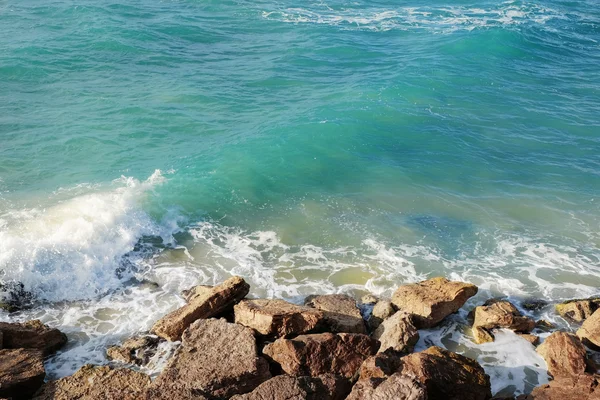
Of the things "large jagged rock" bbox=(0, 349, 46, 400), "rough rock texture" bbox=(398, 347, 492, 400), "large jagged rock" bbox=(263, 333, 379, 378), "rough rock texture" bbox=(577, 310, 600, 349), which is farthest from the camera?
"rough rock texture" bbox=(577, 310, 600, 349)

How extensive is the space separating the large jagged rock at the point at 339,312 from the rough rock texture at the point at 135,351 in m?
3.55

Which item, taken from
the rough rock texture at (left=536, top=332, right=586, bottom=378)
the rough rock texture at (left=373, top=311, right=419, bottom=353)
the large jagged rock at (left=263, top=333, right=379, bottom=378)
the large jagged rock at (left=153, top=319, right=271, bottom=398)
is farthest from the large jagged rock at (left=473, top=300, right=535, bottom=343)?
the large jagged rock at (left=153, top=319, right=271, bottom=398)

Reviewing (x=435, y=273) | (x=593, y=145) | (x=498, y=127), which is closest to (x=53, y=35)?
(x=498, y=127)

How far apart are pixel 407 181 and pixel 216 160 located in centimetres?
676

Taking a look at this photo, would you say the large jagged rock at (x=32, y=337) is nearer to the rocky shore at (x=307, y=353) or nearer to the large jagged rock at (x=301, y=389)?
the rocky shore at (x=307, y=353)

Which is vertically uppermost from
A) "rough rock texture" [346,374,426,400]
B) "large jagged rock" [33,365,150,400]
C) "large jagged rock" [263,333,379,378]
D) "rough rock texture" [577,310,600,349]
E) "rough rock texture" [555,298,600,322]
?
"rough rock texture" [346,374,426,400]

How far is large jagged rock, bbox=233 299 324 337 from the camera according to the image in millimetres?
11086

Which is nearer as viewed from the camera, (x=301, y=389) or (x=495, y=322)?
(x=301, y=389)

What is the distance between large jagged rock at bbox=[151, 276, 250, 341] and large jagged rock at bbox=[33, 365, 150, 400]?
2.08 metres

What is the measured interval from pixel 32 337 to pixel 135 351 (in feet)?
6.63

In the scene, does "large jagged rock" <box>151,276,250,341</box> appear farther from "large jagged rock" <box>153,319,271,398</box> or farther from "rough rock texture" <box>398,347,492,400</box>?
"rough rock texture" <box>398,347,492,400</box>

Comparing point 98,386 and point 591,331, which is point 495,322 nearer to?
point 591,331

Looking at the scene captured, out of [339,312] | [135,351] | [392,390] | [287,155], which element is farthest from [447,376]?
[287,155]

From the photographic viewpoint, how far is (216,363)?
395 inches
